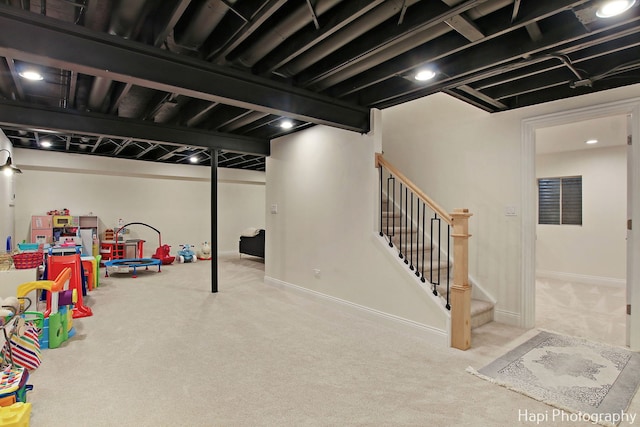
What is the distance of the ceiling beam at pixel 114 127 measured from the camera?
12.4ft

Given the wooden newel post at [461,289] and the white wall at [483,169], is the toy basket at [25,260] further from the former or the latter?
the white wall at [483,169]

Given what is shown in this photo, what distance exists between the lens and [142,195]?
8.48m

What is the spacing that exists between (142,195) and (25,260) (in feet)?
15.7

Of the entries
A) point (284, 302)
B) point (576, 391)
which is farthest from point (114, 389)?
point (576, 391)

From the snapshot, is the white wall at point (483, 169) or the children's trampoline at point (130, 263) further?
the children's trampoline at point (130, 263)

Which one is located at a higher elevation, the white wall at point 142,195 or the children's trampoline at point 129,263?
the white wall at point 142,195

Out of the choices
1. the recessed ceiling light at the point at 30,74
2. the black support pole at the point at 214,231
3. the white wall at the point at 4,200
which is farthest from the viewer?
the black support pole at the point at 214,231

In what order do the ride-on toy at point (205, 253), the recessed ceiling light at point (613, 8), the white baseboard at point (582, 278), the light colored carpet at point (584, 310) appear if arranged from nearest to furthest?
the recessed ceiling light at point (613, 8) → the light colored carpet at point (584, 310) → the white baseboard at point (582, 278) → the ride-on toy at point (205, 253)

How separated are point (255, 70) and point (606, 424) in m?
3.62

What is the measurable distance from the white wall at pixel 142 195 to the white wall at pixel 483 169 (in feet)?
20.9

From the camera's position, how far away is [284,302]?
15.6 ft

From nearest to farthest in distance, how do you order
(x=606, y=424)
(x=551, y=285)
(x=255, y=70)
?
(x=606, y=424), (x=255, y=70), (x=551, y=285)

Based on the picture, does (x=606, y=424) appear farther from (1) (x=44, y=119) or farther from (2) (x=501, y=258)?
(1) (x=44, y=119)

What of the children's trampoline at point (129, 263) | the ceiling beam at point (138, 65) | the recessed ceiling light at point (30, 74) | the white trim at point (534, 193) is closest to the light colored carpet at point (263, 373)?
the white trim at point (534, 193)
